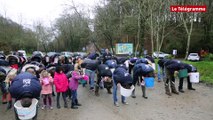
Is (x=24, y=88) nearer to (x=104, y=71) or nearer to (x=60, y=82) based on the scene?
(x=60, y=82)

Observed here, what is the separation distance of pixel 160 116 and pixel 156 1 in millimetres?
20581

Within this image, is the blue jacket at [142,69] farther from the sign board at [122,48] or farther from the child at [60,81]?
the sign board at [122,48]

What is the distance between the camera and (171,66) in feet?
37.1

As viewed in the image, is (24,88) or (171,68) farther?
(171,68)

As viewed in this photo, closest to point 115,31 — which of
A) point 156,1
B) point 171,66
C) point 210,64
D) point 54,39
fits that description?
point 156,1

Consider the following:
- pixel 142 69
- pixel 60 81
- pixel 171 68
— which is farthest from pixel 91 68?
pixel 171 68

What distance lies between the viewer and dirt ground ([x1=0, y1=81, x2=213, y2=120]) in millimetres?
8125

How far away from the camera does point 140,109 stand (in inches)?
357

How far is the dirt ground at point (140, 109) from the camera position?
812 centimetres

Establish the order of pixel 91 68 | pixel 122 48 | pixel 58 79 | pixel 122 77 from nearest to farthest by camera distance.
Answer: pixel 122 77
pixel 58 79
pixel 91 68
pixel 122 48

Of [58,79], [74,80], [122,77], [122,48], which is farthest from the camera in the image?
[122,48]

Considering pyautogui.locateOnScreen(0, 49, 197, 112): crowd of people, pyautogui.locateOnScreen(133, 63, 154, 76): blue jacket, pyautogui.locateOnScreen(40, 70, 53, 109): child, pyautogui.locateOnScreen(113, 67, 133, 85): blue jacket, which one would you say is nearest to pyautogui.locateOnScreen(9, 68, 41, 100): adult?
pyautogui.locateOnScreen(0, 49, 197, 112): crowd of people

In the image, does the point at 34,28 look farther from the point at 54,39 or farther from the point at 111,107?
the point at 111,107

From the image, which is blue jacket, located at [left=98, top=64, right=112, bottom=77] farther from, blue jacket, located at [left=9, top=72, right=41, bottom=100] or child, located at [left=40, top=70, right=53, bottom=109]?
blue jacket, located at [left=9, top=72, right=41, bottom=100]
